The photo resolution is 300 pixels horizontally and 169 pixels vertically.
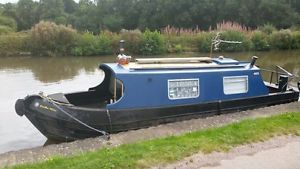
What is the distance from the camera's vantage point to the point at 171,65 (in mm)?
10383

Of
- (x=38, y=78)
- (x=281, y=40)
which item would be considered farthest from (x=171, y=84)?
(x=281, y=40)

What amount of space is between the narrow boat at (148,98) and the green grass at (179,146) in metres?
1.78

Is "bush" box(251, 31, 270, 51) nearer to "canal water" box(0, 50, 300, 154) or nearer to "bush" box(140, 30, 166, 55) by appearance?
"canal water" box(0, 50, 300, 154)

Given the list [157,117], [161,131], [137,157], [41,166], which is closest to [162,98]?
[157,117]

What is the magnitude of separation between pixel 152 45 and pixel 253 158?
21.9 metres

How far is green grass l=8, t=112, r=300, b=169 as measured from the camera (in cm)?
639

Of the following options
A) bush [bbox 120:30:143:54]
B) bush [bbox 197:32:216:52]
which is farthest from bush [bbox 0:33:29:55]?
bush [bbox 197:32:216:52]

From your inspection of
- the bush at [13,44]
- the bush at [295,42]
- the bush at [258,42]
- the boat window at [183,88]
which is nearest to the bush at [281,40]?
the bush at [295,42]

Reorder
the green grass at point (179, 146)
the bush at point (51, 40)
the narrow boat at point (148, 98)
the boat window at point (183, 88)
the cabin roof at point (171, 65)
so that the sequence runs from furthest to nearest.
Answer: the bush at point (51, 40) < the boat window at point (183, 88) < the cabin roof at point (171, 65) < the narrow boat at point (148, 98) < the green grass at point (179, 146)

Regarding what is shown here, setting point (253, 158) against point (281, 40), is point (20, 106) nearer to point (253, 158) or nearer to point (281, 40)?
point (253, 158)

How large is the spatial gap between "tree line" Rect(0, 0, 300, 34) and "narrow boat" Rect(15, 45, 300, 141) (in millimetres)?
30496

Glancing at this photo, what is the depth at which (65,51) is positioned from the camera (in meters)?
28.9

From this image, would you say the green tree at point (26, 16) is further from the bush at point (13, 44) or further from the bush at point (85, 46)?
the bush at point (85, 46)

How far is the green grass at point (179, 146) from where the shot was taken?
639 cm
